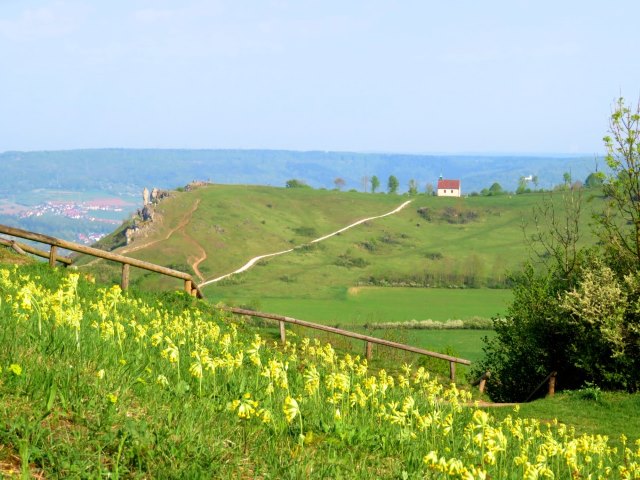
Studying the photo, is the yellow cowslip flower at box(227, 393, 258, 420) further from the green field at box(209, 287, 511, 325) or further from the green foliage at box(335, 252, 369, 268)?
the green foliage at box(335, 252, 369, 268)

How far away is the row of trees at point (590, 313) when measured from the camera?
23.6m

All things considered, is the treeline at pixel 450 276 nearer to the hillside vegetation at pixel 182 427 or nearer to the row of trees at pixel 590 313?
the row of trees at pixel 590 313

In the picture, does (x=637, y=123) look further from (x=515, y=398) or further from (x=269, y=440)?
(x=269, y=440)

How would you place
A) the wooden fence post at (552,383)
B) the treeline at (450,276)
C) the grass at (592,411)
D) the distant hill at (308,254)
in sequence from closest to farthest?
the grass at (592,411) → the wooden fence post at (552,383) → the distant hill at (308,254) → the treeline at (450,276)

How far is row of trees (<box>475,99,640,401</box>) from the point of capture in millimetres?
23641

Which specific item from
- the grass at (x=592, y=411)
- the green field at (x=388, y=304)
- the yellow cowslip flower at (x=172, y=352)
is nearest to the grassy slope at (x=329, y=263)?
the green field at (x=388, y=304)

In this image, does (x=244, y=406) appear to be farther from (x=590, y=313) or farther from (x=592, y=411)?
(x=590, y=313)

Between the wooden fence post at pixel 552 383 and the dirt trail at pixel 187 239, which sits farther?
the dirt trail at pixel 187 239

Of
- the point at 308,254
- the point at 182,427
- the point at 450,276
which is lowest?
the point at 450,276

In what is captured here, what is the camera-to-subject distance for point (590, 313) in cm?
2431

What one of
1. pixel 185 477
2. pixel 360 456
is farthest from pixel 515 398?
pixel 185 477

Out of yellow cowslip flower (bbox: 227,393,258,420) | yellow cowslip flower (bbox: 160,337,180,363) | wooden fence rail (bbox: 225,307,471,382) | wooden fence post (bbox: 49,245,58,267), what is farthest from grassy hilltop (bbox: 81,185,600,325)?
yellow cowslip flower (bbox: 227,393,258,420)

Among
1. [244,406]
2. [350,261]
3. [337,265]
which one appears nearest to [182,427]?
[244,406]

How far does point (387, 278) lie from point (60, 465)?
16146cm
